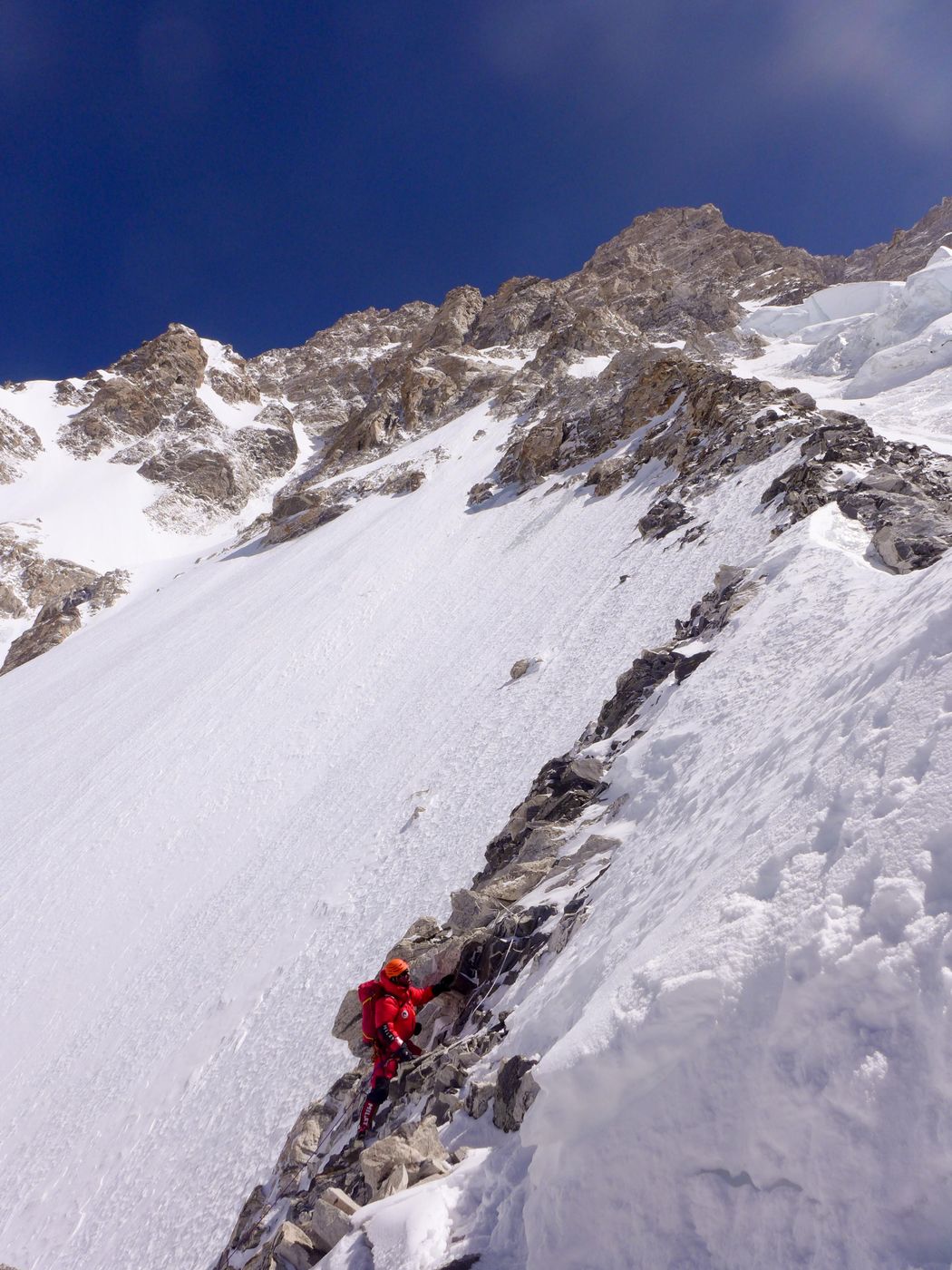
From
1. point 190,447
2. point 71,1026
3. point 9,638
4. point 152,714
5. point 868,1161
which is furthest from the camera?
point 190,447

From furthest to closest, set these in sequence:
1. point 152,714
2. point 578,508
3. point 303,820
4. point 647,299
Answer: point 647,299, point 578,508, point 152,714, point 303,820

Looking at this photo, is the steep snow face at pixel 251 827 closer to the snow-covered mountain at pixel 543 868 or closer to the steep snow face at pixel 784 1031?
the snow-covered mountain at pixel 543 868

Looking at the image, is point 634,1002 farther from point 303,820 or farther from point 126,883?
point 126,883

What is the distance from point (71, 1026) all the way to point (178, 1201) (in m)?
4.58

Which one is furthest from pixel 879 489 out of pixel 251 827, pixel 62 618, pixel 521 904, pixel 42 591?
pixel 42 591

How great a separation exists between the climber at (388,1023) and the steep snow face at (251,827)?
1.80 m

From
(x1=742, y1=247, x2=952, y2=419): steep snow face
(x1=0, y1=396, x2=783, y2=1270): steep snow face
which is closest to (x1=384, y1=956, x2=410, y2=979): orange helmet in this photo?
(x1=0, y1=396, x2=783, y2=1270): steep snow face

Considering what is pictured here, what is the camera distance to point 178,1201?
21.5 ft

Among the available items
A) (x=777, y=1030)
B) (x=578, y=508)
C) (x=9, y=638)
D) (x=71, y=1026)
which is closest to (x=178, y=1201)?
(x=71, y=1026)

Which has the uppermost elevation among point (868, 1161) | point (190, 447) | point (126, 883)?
point (190, 447)

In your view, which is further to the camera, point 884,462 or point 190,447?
point 190,447

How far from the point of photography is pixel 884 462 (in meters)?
12.7

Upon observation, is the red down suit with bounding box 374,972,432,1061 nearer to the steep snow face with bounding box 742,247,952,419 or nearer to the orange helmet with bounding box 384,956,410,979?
Answer: the orange helmet with bounding box 384,956,410,979

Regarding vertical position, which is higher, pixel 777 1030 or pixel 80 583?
pixel 80 583
